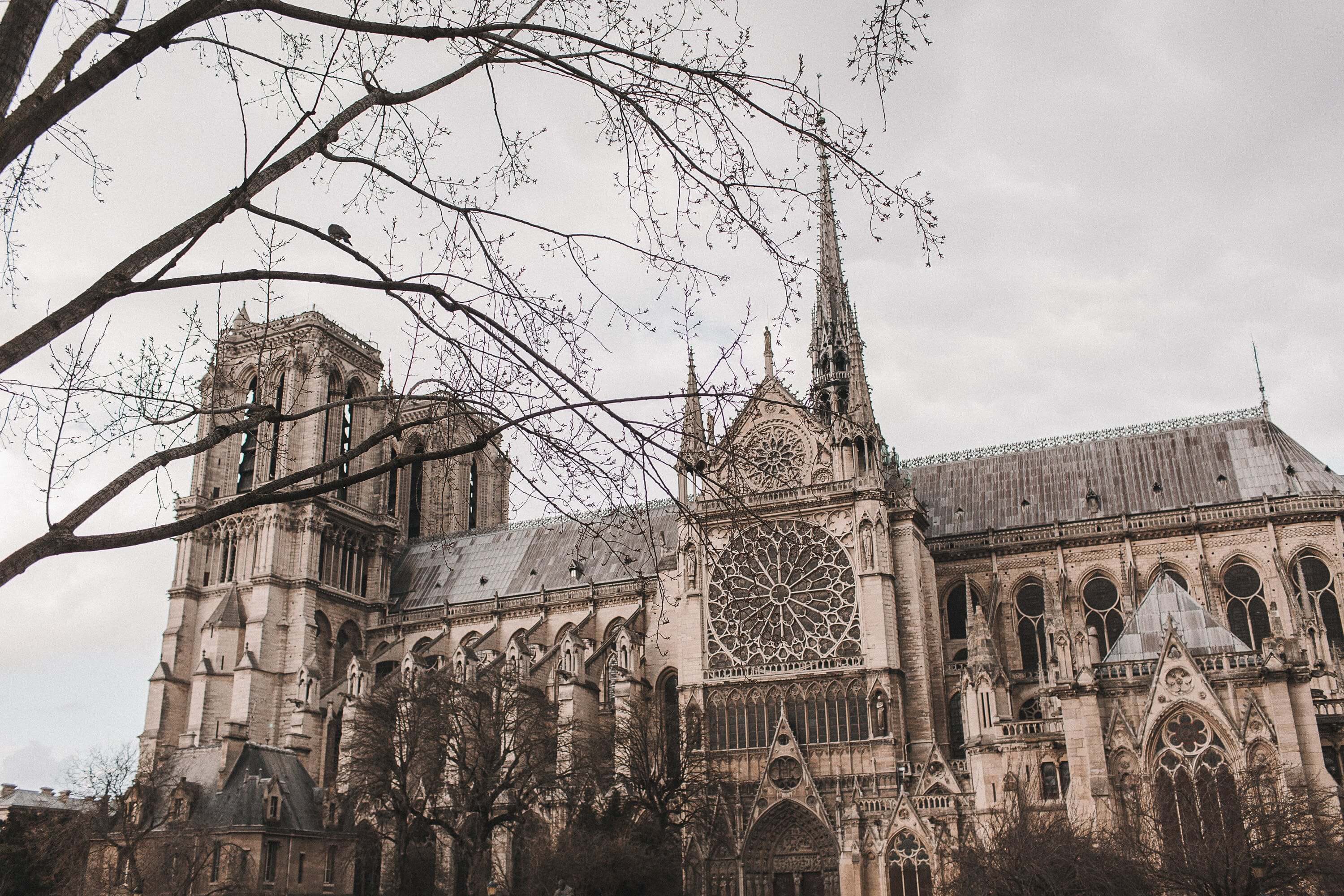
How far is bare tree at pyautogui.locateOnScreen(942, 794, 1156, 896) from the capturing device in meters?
24.5

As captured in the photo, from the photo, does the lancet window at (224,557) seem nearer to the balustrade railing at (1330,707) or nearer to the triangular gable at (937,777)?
the triangular gable at (937,777)

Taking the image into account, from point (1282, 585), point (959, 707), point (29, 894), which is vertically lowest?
point (29, 894)

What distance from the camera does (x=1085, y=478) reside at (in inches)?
2136

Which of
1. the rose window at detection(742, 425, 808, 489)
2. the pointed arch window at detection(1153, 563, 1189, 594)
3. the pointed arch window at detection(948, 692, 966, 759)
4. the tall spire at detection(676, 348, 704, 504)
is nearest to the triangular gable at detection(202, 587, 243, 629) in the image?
the rose window at detection(742, 425, 808, 489)

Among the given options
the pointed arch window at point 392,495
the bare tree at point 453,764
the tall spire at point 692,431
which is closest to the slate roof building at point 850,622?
the bare tree at point 453,764

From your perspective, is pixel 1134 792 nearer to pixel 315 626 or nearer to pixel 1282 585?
pixel 1282 585

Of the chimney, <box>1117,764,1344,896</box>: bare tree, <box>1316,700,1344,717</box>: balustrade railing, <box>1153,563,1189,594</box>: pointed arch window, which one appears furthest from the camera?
<box>1153,563,1189,594</box>: pointed arch window

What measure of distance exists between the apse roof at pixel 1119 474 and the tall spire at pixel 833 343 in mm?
6613

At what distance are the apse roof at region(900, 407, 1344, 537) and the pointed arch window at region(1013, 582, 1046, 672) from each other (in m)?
3.18

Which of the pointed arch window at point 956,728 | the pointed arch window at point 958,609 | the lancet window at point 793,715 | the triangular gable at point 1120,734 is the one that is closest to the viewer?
the triangular gable at point 1120,734

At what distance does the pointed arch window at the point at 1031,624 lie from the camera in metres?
49.6

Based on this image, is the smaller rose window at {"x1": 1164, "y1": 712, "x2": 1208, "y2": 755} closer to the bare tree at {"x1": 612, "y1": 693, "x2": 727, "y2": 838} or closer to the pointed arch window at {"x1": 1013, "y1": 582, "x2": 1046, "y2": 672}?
the bare tree at {"x1": 612, "y1": 693, "x2": 727, "y2": 838}

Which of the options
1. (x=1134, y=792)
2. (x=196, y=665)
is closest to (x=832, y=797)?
(x=1134, y=792)

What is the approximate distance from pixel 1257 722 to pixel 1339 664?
15069 mm
